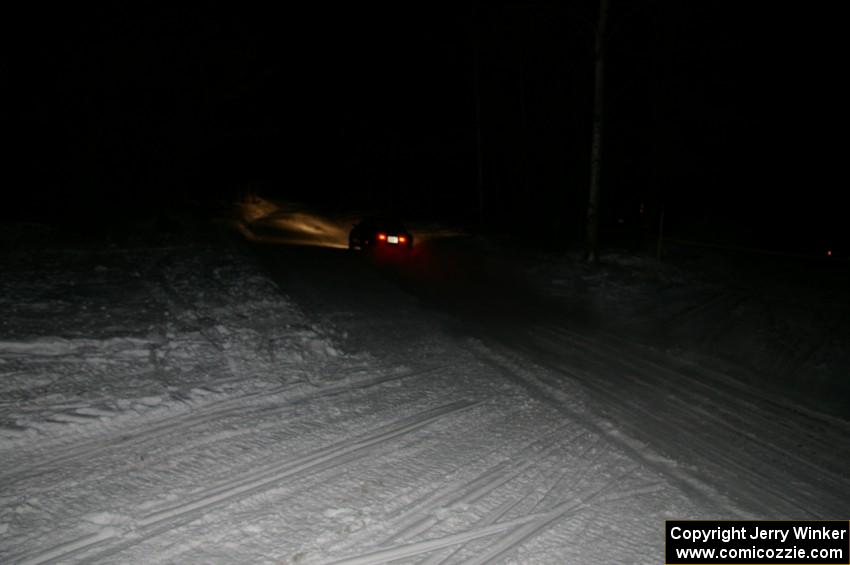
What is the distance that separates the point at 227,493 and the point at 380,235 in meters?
18.6

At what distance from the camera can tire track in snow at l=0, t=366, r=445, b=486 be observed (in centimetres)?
446

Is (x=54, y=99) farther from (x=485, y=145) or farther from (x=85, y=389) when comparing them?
(x=485, y=145)

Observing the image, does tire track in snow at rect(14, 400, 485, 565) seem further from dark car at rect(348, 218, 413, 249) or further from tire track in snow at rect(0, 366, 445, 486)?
dark car at rect(348, 218, 413, 249)

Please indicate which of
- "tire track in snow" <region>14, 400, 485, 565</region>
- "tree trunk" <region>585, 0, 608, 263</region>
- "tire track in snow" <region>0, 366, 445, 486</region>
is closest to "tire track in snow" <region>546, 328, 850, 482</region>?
"tire track in snow" <region>14, 400, 485, 565</region>

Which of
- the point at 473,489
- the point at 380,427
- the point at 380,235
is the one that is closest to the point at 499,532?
the point at 473,489

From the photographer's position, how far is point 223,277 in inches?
496

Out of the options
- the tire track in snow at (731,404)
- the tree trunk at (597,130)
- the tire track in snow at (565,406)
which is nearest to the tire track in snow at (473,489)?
the tire track in snow at (565,406)

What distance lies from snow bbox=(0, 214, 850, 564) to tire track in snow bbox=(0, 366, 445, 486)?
0.03m

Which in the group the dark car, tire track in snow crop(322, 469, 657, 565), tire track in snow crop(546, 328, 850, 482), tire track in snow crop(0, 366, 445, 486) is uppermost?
the dark car

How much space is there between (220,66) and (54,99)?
27.5 feet

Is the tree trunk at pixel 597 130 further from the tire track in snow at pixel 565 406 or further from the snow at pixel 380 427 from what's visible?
the tire track in snow at pixel 565 406

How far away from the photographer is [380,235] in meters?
22.5

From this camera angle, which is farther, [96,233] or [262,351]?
[96,233]

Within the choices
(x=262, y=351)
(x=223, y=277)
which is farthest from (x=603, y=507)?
(x=223, y=277)
